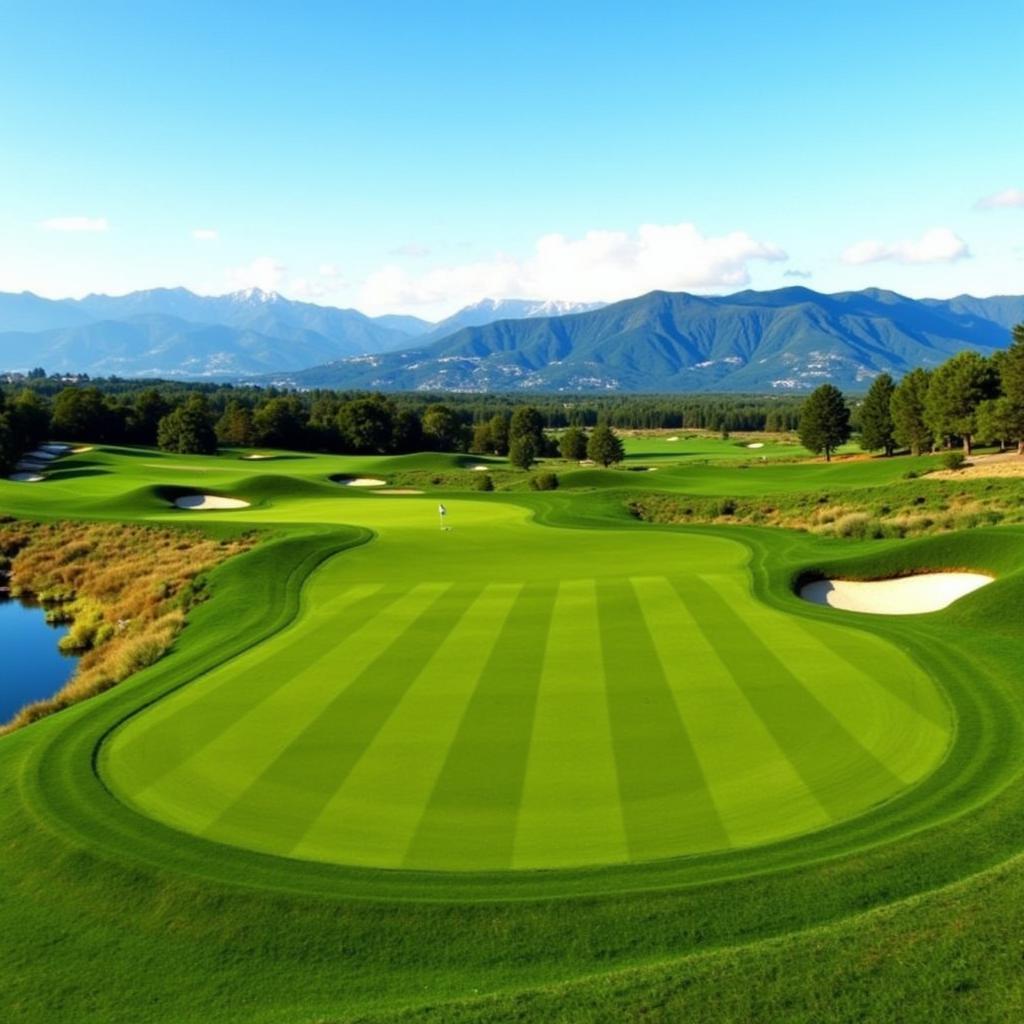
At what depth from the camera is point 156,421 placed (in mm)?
114875

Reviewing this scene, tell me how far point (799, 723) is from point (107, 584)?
A: 3070 cm

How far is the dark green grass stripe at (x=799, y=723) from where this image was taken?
11977 millimetres

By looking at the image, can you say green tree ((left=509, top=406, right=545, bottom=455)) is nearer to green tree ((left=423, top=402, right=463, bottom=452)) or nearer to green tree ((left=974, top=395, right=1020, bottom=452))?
green tree ((left=423, top=402, right=463, bottom=452))

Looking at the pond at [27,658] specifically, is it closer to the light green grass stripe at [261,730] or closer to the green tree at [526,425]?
the light green grass stripe at [261,730]

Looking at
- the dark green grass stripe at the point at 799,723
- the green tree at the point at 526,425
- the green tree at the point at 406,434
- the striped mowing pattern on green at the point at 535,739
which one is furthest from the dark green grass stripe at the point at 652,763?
the green tree at the point at 406,434

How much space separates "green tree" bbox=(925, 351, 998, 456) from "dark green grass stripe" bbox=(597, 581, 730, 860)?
58.9 metres

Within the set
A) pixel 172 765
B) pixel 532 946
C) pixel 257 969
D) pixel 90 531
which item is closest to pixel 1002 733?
pixel 532 946

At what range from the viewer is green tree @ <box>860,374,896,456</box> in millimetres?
84000

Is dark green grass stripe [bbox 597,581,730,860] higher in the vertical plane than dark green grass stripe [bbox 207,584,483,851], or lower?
higher

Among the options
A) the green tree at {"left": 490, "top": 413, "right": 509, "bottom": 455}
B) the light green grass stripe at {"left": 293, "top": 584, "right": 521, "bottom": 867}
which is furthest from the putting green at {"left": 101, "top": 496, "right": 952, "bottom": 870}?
the green tree at {"left": 490, "top": 413, "right": 509, "bottom": 455}

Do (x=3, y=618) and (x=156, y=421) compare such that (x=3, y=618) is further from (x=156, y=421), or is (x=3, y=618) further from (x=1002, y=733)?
(x=156, y=421)

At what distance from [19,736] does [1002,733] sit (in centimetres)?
1708

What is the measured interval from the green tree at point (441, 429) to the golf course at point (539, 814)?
9847 centimetres

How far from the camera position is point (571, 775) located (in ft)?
41.6
